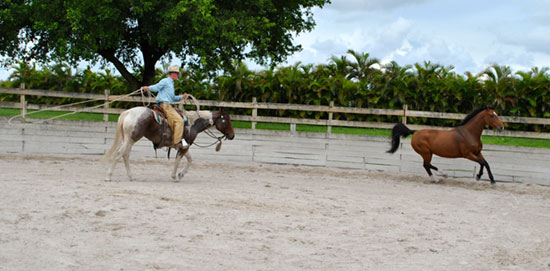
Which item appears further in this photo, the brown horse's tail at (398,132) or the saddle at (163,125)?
the brown horse's tail at (398,132)

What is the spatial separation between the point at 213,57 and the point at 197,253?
1231 centimetres

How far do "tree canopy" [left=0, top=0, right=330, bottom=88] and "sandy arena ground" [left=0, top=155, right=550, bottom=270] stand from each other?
641 centimetres

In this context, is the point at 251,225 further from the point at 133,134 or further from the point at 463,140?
the point at 463,140

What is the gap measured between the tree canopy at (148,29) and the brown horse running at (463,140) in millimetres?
6696

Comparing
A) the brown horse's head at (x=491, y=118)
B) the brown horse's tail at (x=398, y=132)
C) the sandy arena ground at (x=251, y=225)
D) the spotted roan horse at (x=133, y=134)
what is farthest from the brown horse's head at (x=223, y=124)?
the brown horse's head at (x=491, y=118)

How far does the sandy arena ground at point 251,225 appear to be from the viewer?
211 inches

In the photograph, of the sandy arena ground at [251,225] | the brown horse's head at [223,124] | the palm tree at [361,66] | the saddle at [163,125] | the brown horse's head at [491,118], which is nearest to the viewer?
the sandy arena ground at [251,225]

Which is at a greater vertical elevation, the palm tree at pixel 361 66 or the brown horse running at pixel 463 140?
the palm tree at pixel 361 66

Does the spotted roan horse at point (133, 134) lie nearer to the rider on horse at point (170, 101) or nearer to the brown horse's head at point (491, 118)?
the rider on horse at point (170, 101)

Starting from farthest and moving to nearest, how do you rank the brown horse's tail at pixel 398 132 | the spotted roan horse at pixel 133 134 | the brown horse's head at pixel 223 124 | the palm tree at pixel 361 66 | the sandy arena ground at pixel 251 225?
the palm tree at pixel 361 66 < the brown horse's tail at pixel 398 132 < the brown horse's head at pixel 223 124 < the spotted roan horse at pixel 133 134 < the sandy arena ground at pixel 251 225

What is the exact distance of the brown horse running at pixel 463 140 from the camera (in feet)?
38.0

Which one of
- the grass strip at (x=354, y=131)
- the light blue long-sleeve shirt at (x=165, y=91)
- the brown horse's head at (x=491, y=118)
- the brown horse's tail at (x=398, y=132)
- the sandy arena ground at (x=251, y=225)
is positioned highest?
the light blue long-sleeve shirt at (x=165, y=91)

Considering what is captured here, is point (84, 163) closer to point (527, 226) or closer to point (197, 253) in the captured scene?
point (197, 253)

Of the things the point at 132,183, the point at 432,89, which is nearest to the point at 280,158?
the point at 132,183
